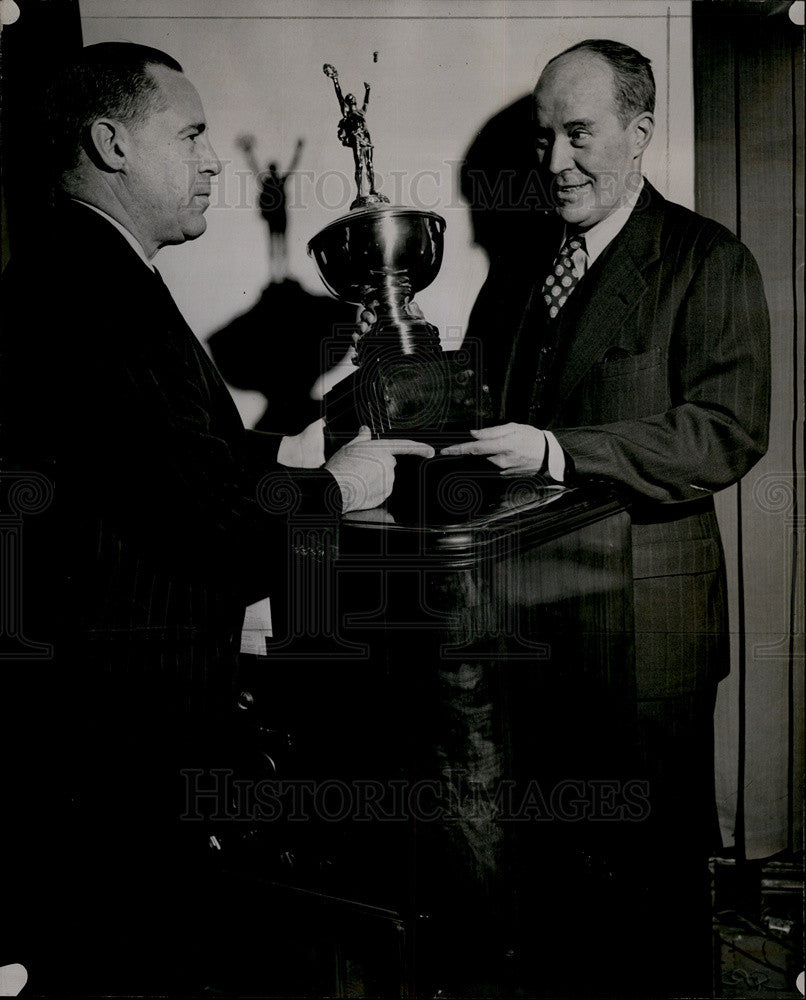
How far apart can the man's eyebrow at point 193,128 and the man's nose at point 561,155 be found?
0.82 metres

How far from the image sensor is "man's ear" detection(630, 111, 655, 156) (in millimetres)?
1947

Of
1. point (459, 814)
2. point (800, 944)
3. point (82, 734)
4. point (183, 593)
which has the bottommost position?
point (800, 944)

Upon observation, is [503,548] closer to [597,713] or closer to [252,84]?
[597,713]

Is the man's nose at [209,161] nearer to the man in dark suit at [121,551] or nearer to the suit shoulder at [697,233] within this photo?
the man in dark suit at [121,551]

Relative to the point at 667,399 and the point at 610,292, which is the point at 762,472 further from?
the point at 610,292

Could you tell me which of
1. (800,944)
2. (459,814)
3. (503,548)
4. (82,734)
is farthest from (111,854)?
(800,944)

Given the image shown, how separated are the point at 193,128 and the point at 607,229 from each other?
99 centimetres

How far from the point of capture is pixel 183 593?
76.3 inches

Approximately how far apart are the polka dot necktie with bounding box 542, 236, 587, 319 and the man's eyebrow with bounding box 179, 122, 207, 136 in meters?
0.88

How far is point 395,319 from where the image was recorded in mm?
1951

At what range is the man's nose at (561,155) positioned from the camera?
1.95 m

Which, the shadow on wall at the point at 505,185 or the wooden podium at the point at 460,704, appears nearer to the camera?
the wooden podium at the point at 460,704

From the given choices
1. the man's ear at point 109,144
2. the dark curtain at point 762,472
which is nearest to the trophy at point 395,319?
the man's ear at point 109,144

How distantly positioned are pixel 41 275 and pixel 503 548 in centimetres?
123
